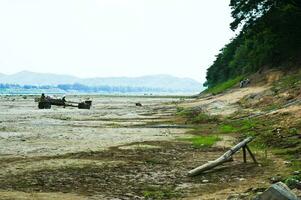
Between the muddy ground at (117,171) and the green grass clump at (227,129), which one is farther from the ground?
the green grass clump at (227,129)

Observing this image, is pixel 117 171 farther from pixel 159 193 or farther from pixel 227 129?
pixel 227 129

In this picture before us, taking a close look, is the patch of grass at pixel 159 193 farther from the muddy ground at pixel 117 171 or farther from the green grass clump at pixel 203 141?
the green grass clump at pixel 203 141

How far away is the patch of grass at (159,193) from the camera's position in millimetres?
11886

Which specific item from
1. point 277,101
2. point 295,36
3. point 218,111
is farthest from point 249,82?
point 277,101

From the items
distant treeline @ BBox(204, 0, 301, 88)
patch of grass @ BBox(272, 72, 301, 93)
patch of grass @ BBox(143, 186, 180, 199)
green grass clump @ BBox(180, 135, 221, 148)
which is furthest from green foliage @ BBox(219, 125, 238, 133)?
distant treeline @ BBox(204, 0, 301, 88)

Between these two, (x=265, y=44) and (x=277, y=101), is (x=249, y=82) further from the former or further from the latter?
(x=277, y=101)

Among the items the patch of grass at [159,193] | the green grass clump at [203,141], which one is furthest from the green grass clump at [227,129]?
the patch of grass at [159,193]

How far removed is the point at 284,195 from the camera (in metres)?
8.29

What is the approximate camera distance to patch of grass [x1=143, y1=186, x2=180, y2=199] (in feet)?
39.0

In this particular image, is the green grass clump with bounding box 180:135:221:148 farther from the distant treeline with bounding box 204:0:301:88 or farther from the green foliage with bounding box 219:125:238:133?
the distant treeline with bounding box 204:0:301:88

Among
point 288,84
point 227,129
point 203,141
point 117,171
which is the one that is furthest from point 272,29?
point 117,171

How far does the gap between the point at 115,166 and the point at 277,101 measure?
67.6 feet

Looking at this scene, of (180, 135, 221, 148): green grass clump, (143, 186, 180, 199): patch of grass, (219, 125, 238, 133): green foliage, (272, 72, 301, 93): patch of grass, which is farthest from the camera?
(272, 72, 301, 93): patch of grass

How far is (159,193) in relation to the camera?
1222 centimetres
